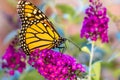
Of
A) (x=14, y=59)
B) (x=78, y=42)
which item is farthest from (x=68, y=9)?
(x=14, y=59)

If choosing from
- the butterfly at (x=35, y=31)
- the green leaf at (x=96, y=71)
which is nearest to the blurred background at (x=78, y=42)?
the butterfly at (x=35, y=31)

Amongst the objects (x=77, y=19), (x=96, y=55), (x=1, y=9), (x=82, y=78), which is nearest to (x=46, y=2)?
(x=77, y=19)

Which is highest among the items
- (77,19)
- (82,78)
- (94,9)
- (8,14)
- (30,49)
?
(8,14)

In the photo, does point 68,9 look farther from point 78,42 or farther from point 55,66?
point 55,66

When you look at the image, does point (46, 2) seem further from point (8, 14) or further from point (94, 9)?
point (8, 14)

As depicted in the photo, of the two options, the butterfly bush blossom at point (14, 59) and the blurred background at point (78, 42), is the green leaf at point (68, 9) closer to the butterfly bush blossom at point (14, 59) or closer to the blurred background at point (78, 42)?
the blurred background at point (78, 42)
